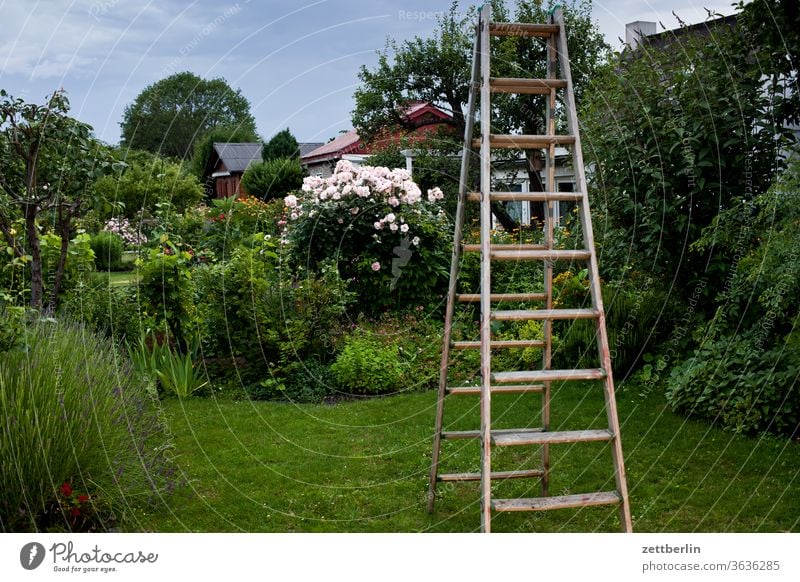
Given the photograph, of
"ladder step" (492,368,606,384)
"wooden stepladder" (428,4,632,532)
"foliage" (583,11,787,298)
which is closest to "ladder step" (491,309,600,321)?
"wooden stepladder" (428,4,632,532)

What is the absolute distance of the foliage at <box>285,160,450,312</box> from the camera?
8.92m

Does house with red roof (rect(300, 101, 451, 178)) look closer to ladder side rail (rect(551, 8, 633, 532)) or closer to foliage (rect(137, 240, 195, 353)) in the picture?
foliage (rect(137, 240, 195, 353))

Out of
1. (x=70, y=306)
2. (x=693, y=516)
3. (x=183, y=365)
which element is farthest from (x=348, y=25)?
(x=693, y=516)

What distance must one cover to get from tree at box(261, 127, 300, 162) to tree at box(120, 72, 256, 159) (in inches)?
76.2

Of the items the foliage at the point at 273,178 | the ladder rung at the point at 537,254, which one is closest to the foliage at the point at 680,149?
the ladder rung at the point at 537,254

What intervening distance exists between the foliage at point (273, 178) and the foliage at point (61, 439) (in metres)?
7.37

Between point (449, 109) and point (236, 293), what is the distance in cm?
722

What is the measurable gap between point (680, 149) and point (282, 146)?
710 centimetres

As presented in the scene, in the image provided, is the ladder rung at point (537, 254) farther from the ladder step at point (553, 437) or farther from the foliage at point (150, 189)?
the foliage at point (150, 189)

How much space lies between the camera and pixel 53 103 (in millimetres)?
5676

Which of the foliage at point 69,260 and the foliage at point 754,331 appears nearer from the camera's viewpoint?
the foliage at point 754,331

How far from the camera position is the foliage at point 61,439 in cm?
389

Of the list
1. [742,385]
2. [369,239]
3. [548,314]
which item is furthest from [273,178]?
[548,314]

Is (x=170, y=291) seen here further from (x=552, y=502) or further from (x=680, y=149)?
(x=552, y=502)
